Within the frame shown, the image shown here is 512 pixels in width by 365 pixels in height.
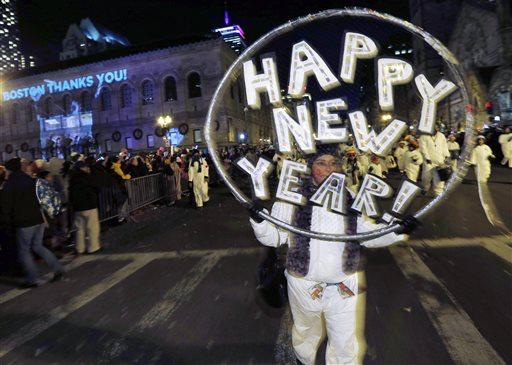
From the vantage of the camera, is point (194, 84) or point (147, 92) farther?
point (147, 92)

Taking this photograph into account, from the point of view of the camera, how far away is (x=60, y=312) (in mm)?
5082

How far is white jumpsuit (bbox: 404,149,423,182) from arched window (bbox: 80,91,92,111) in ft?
173

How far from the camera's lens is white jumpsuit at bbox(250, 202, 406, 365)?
280cm

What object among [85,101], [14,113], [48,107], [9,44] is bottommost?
[14,113]

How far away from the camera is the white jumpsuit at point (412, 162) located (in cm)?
1239

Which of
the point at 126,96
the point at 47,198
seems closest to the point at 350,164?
the point at 47,198

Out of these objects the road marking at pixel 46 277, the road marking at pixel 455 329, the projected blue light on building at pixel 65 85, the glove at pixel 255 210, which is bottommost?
the road marking at pixel 46 277

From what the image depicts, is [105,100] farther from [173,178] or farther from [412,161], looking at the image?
[412,161]

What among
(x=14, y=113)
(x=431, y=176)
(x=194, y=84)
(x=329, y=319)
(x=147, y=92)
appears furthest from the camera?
(x=14, y=113)

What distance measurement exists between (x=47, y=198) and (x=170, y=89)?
4776cm

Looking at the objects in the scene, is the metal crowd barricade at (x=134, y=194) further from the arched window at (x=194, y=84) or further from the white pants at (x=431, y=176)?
the arched window at (x=194, y=84)

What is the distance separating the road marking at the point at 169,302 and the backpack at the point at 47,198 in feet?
8.62

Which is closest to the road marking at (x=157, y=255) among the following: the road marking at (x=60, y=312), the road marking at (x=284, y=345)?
the road marking at (x=60, y=312)

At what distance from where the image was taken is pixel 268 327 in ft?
13.7
